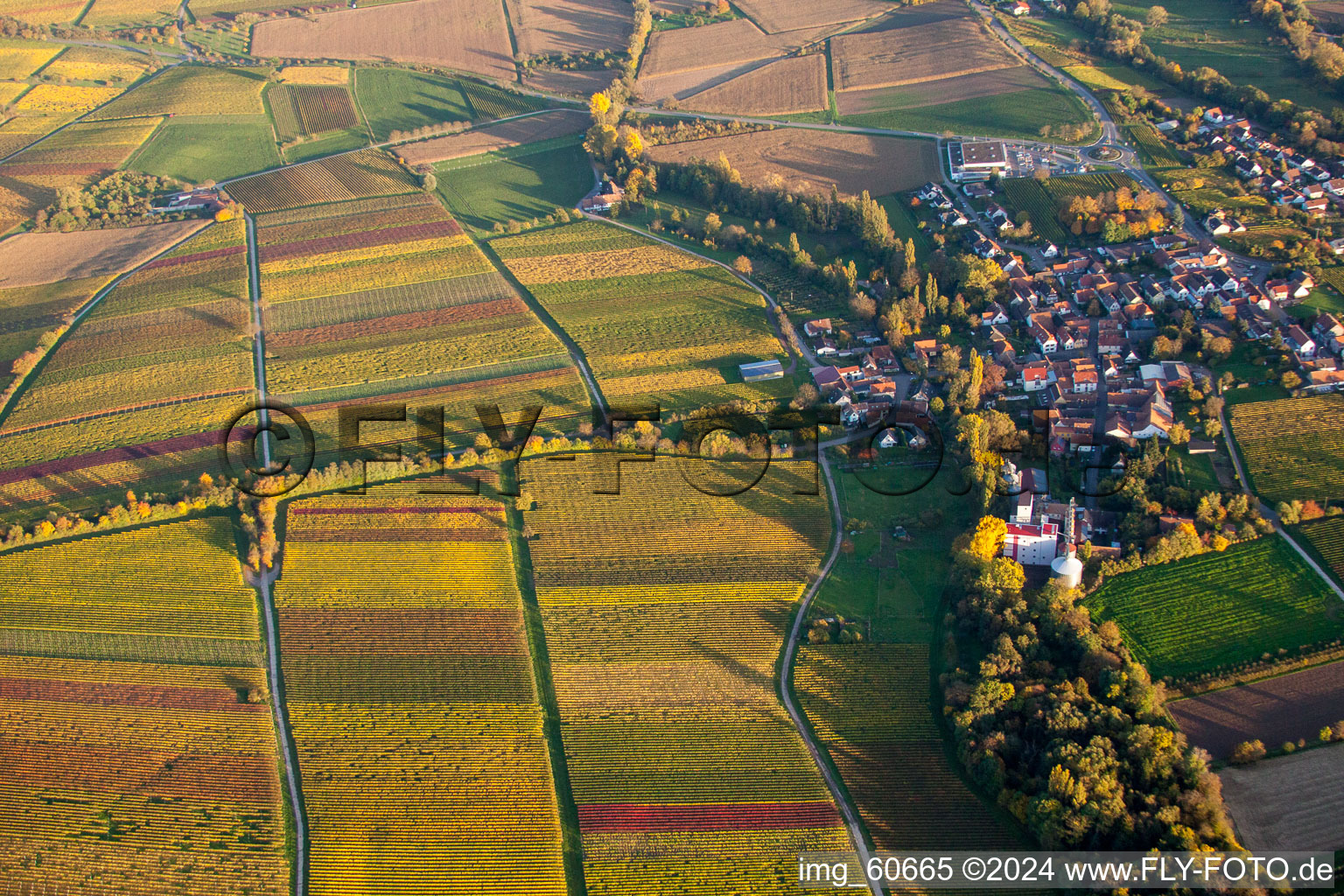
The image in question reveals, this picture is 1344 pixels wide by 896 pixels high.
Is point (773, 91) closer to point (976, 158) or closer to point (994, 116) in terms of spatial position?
point (994, 116)

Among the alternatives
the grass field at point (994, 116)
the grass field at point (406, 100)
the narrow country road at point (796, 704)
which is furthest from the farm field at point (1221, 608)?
the grass field at point (406, 100)

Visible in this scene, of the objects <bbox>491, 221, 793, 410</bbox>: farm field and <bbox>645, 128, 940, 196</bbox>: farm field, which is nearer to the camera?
<bbox>491, 221, 793, 410</bbox>: farm field

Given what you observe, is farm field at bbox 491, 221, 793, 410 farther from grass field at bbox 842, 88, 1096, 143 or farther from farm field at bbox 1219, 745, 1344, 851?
farm field at bbox 1219, 745, 1344, 851

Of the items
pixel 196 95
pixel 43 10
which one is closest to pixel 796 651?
pixel 196 95

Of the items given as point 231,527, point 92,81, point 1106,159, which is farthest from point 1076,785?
point 92,81

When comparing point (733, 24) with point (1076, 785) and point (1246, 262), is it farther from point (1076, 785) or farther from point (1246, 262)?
point (1076, 785)

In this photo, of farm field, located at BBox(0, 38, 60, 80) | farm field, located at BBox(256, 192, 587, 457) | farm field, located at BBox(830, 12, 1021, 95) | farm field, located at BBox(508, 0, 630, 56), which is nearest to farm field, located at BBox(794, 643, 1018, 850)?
farm field, located at BBox(256, 192, 587, 457)

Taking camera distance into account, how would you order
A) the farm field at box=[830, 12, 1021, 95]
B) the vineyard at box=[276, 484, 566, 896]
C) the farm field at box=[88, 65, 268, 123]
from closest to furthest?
the vineyard at box=[276, 484, 566, 896] < the farm field at box=[830, 12, 1021, 95] < the farm field at box=[88, 65, 268, 123]

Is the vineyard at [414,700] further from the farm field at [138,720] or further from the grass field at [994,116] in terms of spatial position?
the grass field at [994,116]
